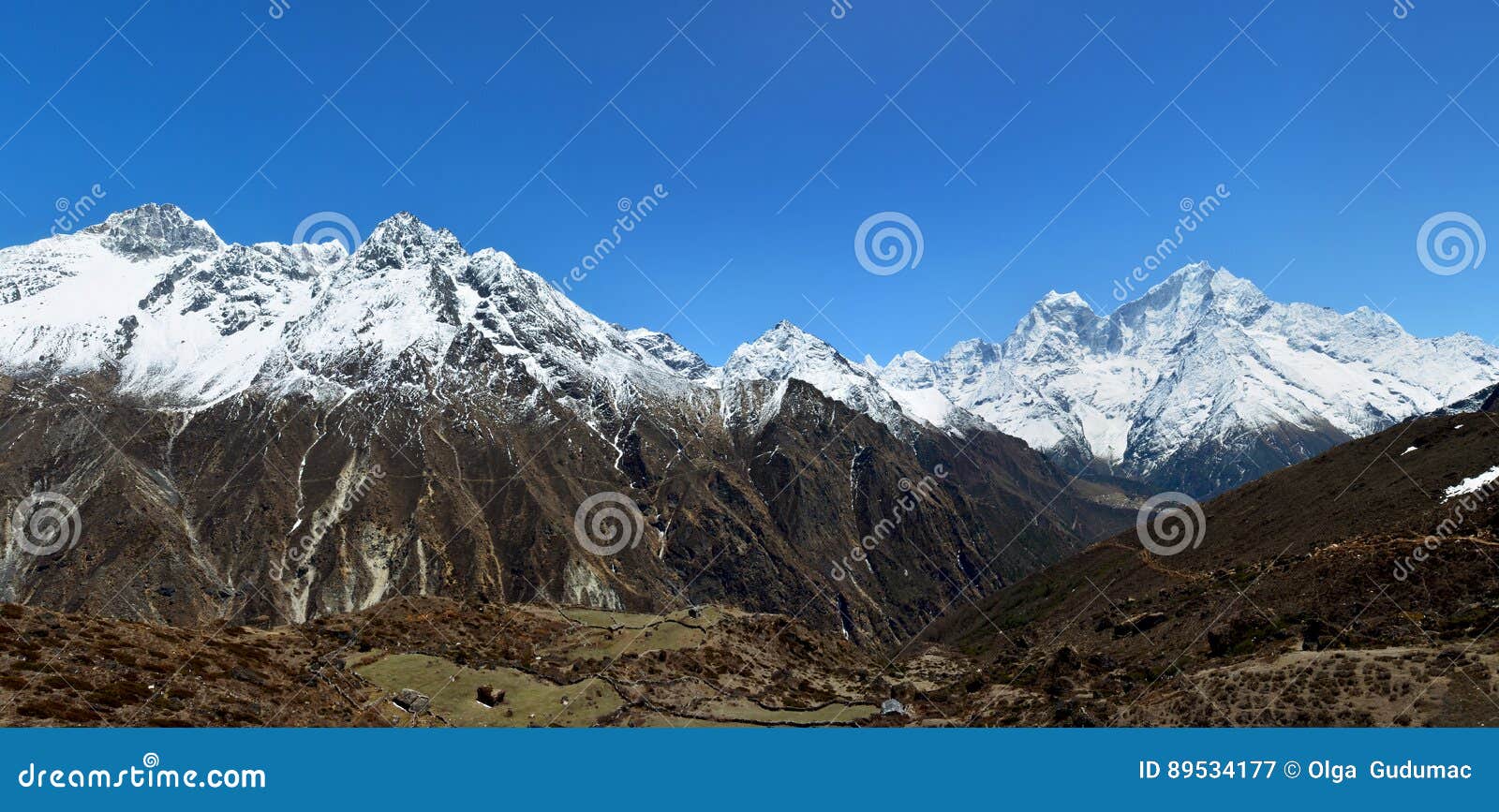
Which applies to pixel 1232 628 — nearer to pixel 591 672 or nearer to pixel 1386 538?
pixel 1386 538

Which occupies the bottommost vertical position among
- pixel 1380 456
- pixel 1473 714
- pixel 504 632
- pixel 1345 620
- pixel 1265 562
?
pixel 1473 714

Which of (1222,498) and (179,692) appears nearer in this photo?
(179,692)

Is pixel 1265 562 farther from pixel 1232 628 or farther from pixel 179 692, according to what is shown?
pixel 179 692

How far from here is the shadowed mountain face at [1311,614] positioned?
4697 centimetres

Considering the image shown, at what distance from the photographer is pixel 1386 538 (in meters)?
77.3

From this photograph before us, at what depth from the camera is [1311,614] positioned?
67812mm

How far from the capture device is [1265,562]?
303 ft

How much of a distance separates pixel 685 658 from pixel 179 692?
37115 mm

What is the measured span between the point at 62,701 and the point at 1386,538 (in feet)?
331

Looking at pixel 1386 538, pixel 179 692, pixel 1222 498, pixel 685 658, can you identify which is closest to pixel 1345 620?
pixel 1386 538

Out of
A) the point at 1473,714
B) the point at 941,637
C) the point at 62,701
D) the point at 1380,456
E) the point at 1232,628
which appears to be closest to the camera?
the point at 62,701

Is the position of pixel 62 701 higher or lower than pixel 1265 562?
higher

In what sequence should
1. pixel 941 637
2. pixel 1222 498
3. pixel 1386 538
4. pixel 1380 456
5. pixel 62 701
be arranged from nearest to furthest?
pixel 62 701, pixel 1386 538, pixel 1380 456, pixel 1222 498, pixel 941 637

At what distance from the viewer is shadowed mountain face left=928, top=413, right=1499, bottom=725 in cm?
4697
